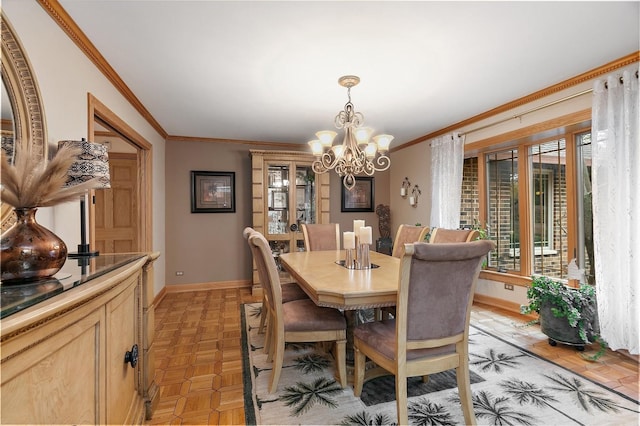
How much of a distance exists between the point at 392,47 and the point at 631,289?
8.06 ft

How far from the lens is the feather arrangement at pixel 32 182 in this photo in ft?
2.81

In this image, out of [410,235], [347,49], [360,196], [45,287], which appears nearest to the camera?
[45,287]

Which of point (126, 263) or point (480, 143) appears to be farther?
point (480, 143)

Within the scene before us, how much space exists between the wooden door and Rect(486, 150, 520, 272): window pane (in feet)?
15.0

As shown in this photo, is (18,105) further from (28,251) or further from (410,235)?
(410,235)

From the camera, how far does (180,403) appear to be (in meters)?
1.83

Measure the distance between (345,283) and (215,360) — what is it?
133cm

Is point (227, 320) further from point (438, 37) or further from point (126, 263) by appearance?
point (438, 37)

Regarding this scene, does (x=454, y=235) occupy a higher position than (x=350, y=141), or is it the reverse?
(x=350, y=141)

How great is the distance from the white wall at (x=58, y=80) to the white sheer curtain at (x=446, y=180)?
368 centimetres

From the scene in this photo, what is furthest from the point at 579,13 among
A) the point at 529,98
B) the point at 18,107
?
the point at 18,107

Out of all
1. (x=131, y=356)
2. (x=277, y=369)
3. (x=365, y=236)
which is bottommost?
(x=277, y=369)

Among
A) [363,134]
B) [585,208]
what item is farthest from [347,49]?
[585,208]

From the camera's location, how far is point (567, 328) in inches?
97.4
